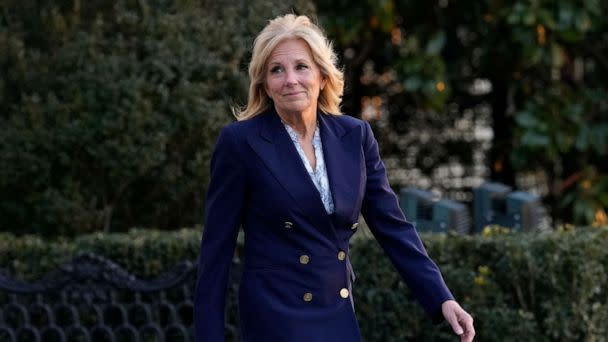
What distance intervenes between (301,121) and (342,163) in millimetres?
172

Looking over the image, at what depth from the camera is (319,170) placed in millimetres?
3100

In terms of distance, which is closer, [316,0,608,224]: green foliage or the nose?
the nose

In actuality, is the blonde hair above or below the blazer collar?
above

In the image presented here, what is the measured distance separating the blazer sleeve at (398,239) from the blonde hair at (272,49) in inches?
6.2

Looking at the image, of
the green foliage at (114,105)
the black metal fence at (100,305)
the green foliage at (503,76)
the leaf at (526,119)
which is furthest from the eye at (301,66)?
the leaf at (526,119)

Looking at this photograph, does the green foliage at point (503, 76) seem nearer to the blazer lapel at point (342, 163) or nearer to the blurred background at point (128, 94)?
the blurred background at point (128, 94)

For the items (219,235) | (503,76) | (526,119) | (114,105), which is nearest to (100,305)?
(114,105)

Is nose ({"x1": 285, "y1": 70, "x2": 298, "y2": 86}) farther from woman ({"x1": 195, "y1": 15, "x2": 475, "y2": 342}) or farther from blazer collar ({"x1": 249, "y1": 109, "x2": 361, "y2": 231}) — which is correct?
blazer collar ({"x1": 249, "y1": 109, "x2": 361, "y2": 231})

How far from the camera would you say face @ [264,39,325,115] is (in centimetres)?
306

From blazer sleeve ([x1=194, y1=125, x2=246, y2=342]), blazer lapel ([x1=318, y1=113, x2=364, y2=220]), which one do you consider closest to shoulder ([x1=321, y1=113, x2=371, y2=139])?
blazer lapel ([x1=318, y1=113, x2=364, y2=220])

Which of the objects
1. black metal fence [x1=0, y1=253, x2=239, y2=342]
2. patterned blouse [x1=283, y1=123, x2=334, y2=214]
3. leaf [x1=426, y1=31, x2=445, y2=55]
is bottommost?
black metal fence [x1=0, y1=253, x2=239, y2=342]

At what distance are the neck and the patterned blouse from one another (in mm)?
13

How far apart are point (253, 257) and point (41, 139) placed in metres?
3.51

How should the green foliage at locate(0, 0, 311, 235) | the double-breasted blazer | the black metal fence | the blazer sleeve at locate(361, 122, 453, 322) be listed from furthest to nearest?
the green foliage at locate(0, 0, 311, 235) < the black metal fence < the blazer sleeve at locate(361, 122, 453, 322) < the double-breasted blazer
